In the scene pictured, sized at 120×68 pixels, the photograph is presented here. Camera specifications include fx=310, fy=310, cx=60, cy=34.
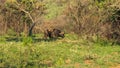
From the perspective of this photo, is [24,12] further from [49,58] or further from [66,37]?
[49,58]

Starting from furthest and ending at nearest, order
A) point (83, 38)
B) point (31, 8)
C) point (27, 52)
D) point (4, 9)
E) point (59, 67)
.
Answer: point (4, 9), point (31, 8), point (83, 38), point (27, 52), point (59, 67)

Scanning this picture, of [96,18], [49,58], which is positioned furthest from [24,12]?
[49,58]

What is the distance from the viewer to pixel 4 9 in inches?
934

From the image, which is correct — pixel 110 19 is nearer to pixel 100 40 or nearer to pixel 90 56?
pixel 100 40

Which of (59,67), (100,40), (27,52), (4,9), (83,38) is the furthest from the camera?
(4,9)

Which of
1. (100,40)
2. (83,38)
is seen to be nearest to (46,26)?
(83,38)

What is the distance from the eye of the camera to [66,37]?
20891 mm

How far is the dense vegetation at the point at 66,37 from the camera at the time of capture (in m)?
11.1

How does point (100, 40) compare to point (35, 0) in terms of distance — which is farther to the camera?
point (35, 0)

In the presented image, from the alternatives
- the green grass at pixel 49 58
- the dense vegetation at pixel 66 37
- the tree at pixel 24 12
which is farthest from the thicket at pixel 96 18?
the green grass at pixel 49 58

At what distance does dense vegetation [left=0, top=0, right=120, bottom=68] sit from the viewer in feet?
36.5

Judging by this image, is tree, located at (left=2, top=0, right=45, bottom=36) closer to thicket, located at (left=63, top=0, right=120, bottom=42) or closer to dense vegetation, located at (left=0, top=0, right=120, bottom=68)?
dense vegetation, located at (left=0, top=0, right=120, bottom=68)

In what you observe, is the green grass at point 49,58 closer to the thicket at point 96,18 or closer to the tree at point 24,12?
the thicket at point 96,18

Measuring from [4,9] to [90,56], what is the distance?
42.7ft
